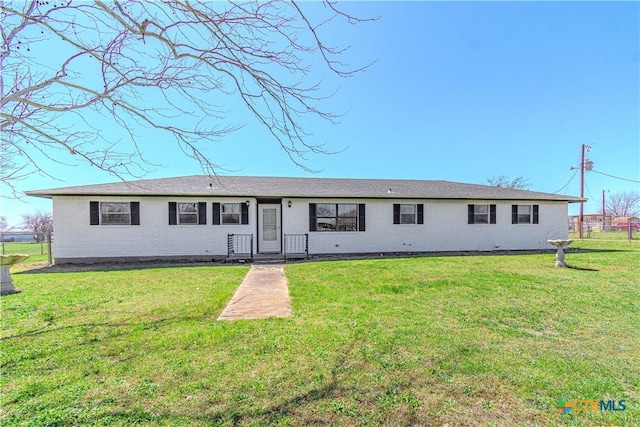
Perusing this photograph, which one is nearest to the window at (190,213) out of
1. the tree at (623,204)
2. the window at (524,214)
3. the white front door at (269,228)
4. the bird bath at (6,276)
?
the white front door at (269,228)

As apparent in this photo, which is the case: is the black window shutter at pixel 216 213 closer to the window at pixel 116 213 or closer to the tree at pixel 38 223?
the window at pixel 116 213

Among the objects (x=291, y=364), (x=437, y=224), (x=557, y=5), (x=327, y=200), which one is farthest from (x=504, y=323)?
(x=437, y=224)

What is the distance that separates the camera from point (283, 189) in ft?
40.5

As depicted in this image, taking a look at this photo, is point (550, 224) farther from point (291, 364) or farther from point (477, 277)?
point (291, 364)

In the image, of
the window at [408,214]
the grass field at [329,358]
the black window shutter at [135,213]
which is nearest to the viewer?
the grass field at [329,358]

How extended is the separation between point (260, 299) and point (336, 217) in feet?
24.9

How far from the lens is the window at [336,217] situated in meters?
12.2

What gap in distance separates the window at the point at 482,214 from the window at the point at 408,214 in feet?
8.28

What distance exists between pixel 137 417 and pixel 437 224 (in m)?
13.1

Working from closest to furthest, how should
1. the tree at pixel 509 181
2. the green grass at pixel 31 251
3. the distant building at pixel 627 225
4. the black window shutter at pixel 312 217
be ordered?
1. the black window shutter at pixel 312 217
2. the green grass at pixel 31 251
3. the distant building at pixel 627 225
4. the tree at pixel 509 181

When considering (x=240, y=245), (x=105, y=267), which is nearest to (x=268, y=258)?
(x=240, y=245)

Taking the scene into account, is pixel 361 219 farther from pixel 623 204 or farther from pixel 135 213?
pixel 623 204

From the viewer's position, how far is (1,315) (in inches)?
175

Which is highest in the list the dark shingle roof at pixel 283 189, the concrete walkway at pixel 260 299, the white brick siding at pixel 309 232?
the dark shingle roof at pixel 283 189
